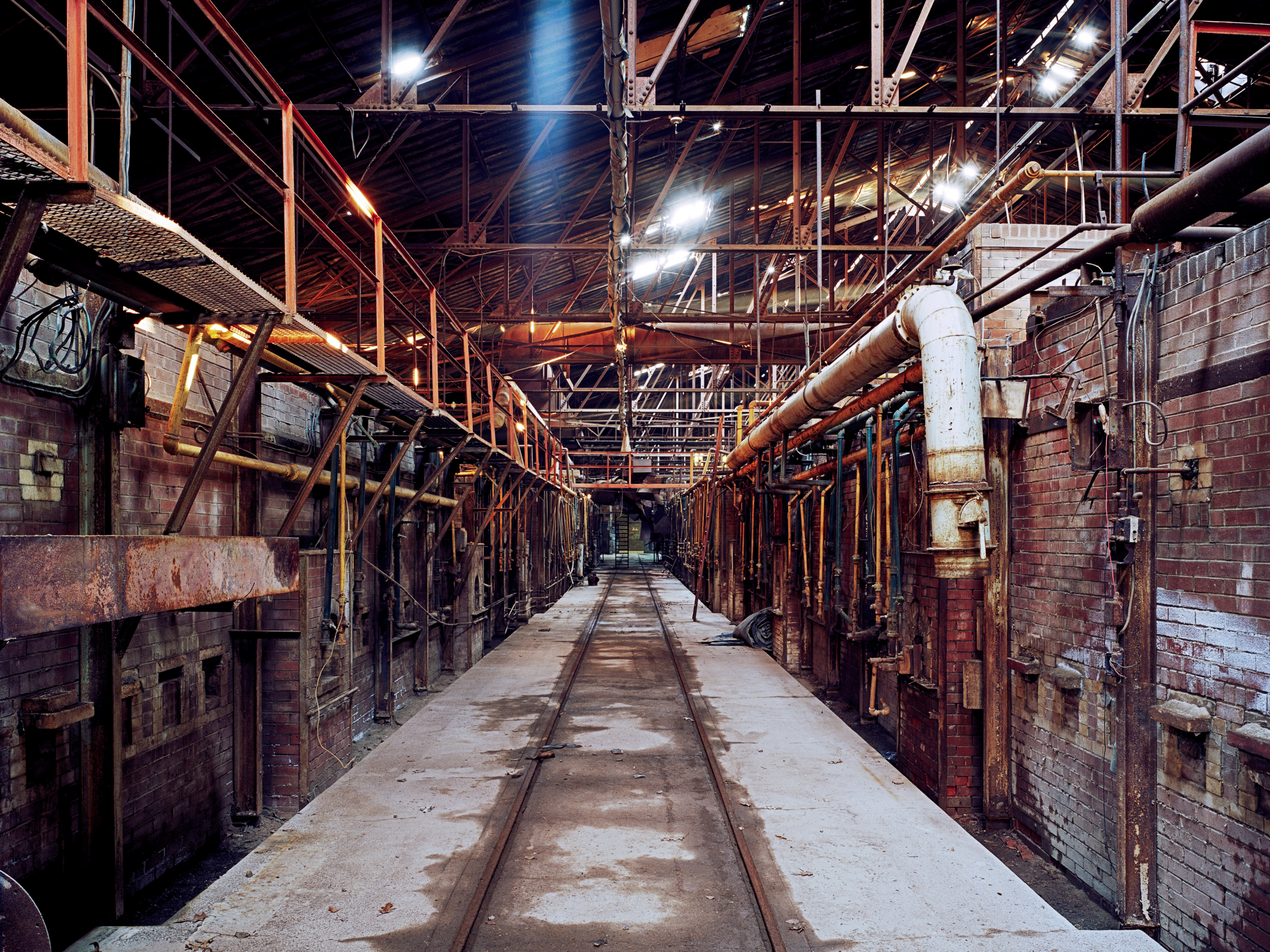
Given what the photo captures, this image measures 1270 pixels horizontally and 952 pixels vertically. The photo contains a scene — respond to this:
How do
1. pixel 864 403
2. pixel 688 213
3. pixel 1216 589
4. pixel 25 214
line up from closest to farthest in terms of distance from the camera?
pixel 25 214 < pixel 1216 589 < pixel 864 403 < pixel 688 213

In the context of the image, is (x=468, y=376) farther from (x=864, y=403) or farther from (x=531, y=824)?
(x=531, y=824)

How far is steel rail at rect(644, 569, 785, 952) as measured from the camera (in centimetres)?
388

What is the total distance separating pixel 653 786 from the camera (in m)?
6.09

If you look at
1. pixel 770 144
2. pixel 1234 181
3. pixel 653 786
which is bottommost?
pixel 653 786

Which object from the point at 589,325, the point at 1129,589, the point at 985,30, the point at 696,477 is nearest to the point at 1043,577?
the point at 1129,589

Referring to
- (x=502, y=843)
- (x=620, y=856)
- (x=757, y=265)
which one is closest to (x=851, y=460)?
(x=757, y=265)

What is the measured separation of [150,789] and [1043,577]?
620 cm

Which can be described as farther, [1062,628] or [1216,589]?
[1062,628]

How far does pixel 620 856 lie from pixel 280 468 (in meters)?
3.99

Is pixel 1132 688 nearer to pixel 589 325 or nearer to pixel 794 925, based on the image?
pixel 794 925

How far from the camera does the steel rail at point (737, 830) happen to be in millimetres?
3881

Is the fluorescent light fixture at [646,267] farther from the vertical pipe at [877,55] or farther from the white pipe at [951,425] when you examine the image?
the white pipe at [951,425]

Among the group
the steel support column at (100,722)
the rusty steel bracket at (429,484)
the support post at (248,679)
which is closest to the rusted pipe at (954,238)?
the rusty steel bracket at (429,484)

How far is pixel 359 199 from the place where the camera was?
215 inches
